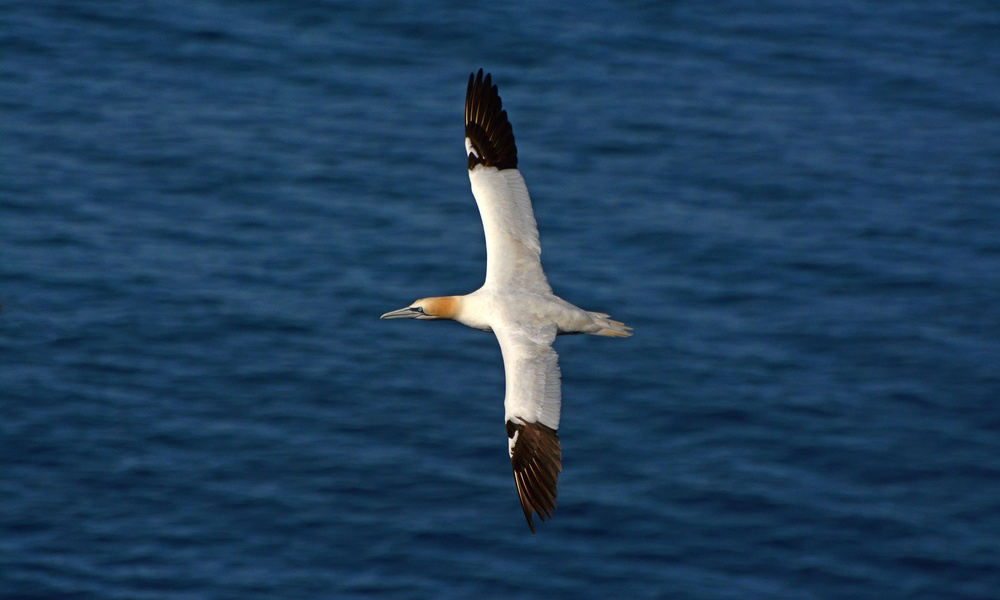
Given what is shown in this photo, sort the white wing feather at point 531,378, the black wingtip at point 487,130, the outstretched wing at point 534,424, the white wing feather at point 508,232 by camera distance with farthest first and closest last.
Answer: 1. the black wingtip at point 487,130
2. the white wing feather at point 508,232
3. the white wing feather at point 531,378
4. the outstretched wing at point 534,424

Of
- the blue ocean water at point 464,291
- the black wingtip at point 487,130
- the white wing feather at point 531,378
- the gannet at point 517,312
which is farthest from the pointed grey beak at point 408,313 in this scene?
the blue ocean water at point 464,291

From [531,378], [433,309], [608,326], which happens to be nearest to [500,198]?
[433,309]

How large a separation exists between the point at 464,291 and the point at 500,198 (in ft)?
23.7

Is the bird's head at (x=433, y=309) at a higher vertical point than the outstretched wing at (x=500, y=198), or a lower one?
lower

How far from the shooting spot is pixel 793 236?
26.9 meters

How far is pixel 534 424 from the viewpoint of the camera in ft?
49.1

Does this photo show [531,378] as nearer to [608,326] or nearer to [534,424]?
[534,424]

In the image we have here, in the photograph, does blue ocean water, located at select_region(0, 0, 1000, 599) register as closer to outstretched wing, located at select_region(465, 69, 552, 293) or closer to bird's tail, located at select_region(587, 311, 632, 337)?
bird's tail, located at select_region(587, 311, 632, 337)

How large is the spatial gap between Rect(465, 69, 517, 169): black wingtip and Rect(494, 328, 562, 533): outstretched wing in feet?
10.0

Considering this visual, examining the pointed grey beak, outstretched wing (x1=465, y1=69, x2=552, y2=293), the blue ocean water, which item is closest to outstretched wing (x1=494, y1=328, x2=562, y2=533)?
outstretched wing (x1=465, y1=69, x2=552, y2=293)

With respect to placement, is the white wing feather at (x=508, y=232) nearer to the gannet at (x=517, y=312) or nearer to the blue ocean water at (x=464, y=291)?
the gannet at (x=517, y=312)

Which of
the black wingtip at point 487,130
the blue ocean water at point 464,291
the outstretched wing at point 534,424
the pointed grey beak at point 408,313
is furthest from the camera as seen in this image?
the blue ocean water at point 464,291

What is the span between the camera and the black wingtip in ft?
57.8

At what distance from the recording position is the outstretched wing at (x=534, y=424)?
14.9 m
